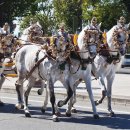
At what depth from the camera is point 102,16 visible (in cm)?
5000

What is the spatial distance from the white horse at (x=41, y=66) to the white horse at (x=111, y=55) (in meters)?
1.52

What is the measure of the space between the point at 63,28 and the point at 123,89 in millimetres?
6953

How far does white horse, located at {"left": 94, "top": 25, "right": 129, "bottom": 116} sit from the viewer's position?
494 inches

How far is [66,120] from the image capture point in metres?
12.1

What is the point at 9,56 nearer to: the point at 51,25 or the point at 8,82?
the point at 8,82

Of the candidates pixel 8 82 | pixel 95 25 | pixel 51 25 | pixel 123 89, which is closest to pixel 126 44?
pixel 95 25

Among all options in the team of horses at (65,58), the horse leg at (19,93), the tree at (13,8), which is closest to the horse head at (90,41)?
the team of horses at (65,58)

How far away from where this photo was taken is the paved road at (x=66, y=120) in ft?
36.4

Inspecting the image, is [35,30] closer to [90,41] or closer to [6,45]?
[6,45]

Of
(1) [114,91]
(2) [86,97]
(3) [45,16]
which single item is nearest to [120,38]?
(2) [86,97]

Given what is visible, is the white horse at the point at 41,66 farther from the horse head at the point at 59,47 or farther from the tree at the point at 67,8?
the tree at the point at 67,8

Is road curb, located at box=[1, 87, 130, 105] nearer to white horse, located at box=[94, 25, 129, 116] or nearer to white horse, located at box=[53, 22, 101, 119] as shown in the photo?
white horse, located at box=[94, 25, 129, 116]

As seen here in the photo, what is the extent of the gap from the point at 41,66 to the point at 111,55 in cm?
197

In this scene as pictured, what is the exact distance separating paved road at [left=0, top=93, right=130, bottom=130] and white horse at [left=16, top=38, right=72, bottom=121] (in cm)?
34
